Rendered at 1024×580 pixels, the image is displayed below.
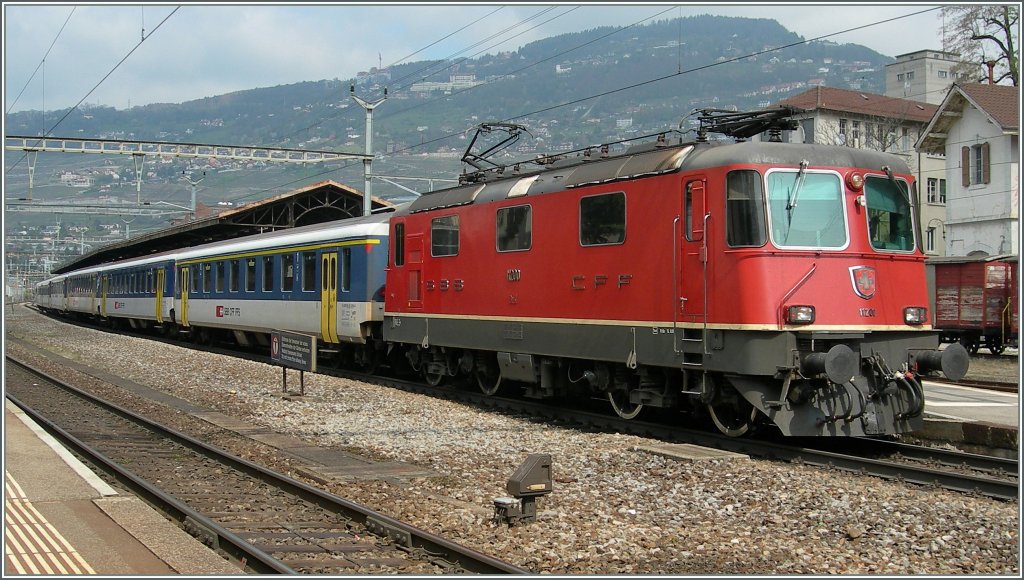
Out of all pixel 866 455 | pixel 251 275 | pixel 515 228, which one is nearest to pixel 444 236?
pixel 515 228

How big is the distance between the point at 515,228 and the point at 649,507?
7.10 meters

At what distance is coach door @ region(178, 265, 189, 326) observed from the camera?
3253 cm

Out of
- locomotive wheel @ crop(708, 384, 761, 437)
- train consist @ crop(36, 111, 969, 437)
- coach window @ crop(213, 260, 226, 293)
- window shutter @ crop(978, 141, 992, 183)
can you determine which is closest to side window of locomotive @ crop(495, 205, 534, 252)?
train consist @ crop(36, 111, 969, 437)

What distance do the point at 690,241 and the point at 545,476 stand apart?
4506 mm

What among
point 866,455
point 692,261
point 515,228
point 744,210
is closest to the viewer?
point 744,210

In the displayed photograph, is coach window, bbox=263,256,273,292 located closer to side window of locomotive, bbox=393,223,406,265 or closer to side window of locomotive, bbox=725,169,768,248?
side window of locomotive, bbox=393,223,406,265

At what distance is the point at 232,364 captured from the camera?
2405 cm

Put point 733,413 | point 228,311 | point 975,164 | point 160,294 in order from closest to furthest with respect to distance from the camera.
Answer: point 733,413 < point 228,311 < point 160,294 < point 975,164

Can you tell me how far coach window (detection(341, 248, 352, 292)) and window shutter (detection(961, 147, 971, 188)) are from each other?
31583 mm

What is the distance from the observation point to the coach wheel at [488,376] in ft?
54.0

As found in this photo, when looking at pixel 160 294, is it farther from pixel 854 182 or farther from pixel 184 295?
pixel 854 182

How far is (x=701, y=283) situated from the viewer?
37.5ft

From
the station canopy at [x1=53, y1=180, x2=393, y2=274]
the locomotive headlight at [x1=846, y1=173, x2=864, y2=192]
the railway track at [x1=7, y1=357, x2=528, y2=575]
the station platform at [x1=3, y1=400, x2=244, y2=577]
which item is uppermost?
the station canopy at [x1=53, y1=180, x2=393, y2=274]

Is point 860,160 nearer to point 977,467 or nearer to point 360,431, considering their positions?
point 977,467
